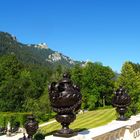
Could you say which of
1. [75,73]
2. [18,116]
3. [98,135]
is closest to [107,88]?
[75,73]

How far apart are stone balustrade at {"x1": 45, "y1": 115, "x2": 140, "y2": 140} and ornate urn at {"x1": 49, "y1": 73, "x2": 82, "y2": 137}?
53 centimetres

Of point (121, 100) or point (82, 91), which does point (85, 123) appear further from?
point (121, 100)

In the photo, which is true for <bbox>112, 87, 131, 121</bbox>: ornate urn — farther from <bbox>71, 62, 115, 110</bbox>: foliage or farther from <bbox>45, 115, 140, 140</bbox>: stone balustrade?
<bbox>71, 62, 115, 110</bbox>: foliage

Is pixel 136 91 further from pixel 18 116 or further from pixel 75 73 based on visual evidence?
pixel 75 73

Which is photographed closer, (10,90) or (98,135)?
(98,135)

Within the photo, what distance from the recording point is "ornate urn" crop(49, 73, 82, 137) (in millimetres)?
9188

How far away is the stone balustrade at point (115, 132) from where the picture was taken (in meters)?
9.84

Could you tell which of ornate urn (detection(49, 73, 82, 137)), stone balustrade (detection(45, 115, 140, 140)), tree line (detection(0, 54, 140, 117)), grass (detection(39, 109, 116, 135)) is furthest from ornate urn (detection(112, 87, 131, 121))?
tree line (detection(0, 54, 140, 117))

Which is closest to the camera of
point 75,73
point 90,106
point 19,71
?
point 90,106

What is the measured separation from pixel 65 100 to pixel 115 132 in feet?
10.5

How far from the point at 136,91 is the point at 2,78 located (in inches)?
1894

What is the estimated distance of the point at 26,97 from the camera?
77812mm

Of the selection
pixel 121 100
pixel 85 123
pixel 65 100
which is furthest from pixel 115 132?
pixel 85 123

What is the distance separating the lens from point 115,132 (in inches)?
455
